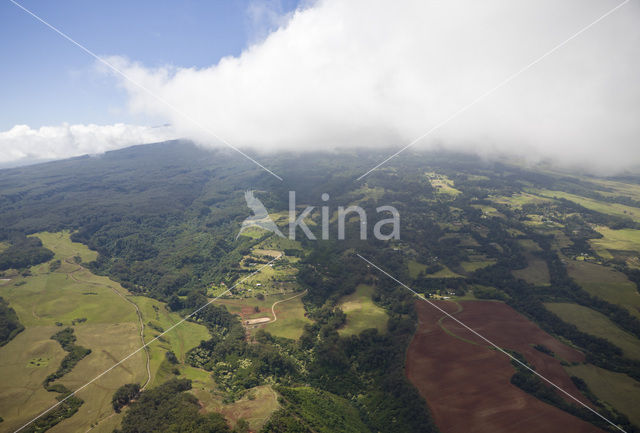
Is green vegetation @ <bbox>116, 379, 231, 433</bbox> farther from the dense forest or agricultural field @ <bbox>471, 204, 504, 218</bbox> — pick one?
agricultural field @ <bbox>471, 204, 504, 218</bbox>

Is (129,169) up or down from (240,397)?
up

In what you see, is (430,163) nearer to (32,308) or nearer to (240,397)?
(240,397)

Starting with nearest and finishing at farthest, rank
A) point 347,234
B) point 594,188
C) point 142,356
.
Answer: point 142,356, point 347,234, point 594,188

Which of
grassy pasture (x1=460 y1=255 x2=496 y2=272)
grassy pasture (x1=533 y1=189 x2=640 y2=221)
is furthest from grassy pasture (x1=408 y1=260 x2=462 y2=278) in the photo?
grassy pasture (x1=533 y1=189 x2=640 y2=221)

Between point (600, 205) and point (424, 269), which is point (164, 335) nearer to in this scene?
point (424, 269)

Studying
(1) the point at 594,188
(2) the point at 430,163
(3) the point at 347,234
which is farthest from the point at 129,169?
(1) the point at 594,188

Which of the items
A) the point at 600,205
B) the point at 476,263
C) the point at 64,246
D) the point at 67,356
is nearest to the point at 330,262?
the point at 476,263
